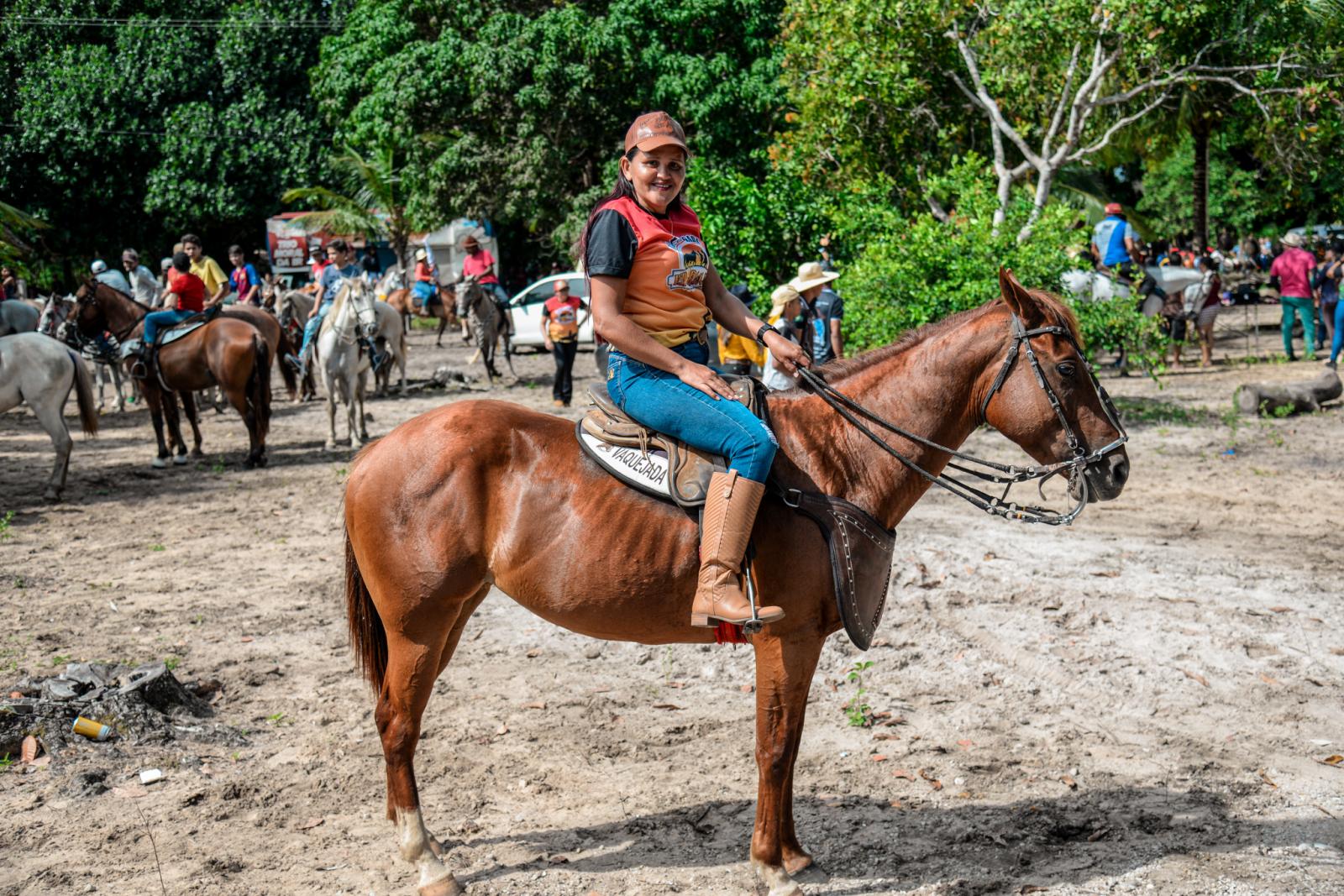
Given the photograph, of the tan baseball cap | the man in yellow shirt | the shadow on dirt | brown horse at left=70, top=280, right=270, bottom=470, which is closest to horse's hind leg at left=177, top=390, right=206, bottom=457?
brown horse at left=70, top=280, right=270, bottom=470

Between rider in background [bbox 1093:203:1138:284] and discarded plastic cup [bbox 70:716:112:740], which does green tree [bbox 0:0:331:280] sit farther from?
discarded plastic cup [bbox 70:716:112:740]

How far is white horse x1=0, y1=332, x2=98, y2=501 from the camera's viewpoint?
38.0 ft

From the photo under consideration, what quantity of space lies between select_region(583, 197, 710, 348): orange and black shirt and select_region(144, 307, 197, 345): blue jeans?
11.0m

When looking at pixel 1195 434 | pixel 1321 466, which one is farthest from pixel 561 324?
pixel 1321 466

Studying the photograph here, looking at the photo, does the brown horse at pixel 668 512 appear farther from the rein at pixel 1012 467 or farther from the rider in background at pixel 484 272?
the rider in background at pixel 484 272

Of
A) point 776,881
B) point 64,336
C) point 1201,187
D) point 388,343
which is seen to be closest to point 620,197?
point 776,881

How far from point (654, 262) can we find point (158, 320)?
36.5 feet

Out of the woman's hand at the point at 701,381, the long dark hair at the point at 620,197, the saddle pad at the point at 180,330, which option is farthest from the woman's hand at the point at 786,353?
the saddle pad at the point at 180,330

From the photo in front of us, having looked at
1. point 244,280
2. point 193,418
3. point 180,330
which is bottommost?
point 193,418

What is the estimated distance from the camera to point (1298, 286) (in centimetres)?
1872

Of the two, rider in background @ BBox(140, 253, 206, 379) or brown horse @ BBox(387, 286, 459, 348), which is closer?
rider in background @ BBox(140, 253, 206, 379)

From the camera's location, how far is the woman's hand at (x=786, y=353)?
170 inches

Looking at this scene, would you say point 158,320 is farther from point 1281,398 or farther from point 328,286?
point 1281,398

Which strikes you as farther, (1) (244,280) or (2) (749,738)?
(1) (244,280)
